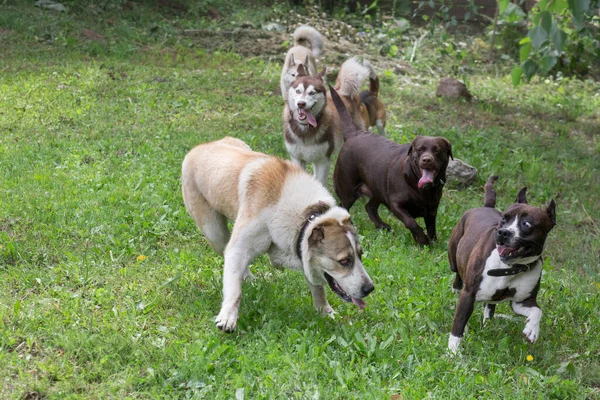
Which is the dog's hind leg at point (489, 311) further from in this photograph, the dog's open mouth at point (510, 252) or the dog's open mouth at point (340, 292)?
the dog's open mouth at point (340, 292)

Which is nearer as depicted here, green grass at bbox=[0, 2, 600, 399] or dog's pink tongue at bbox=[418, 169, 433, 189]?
green grass at bbox=[0, 2, 600, 399]

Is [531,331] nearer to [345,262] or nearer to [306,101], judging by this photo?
[345,262]

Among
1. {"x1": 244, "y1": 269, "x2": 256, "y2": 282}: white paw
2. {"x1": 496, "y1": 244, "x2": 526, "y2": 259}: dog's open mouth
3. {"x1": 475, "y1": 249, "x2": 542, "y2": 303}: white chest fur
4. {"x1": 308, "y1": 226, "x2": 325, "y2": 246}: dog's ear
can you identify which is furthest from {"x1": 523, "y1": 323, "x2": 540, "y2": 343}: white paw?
{"x1": 244, "y1": 269, "x2": 256, "y2": 282}: white paw

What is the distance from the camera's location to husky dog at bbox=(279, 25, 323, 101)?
10562 mm

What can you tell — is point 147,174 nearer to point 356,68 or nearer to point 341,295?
point 356,68

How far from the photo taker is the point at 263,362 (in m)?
4.45

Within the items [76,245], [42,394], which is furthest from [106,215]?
[42,394]

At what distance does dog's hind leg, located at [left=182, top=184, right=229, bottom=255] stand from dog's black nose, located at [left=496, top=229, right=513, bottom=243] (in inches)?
84.8

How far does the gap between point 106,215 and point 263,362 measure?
291 centimetres

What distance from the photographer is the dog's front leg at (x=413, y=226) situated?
6914 mm

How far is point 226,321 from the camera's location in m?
4.70

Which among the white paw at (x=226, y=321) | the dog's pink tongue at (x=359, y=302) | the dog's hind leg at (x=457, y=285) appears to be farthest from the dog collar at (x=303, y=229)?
the dog's hind leg at (x=457, y=285)

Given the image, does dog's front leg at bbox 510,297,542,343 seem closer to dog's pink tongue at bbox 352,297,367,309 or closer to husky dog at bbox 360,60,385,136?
dog's pink tongue at bbox 352,297,367,309

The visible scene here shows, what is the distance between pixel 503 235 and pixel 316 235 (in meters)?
1.18
